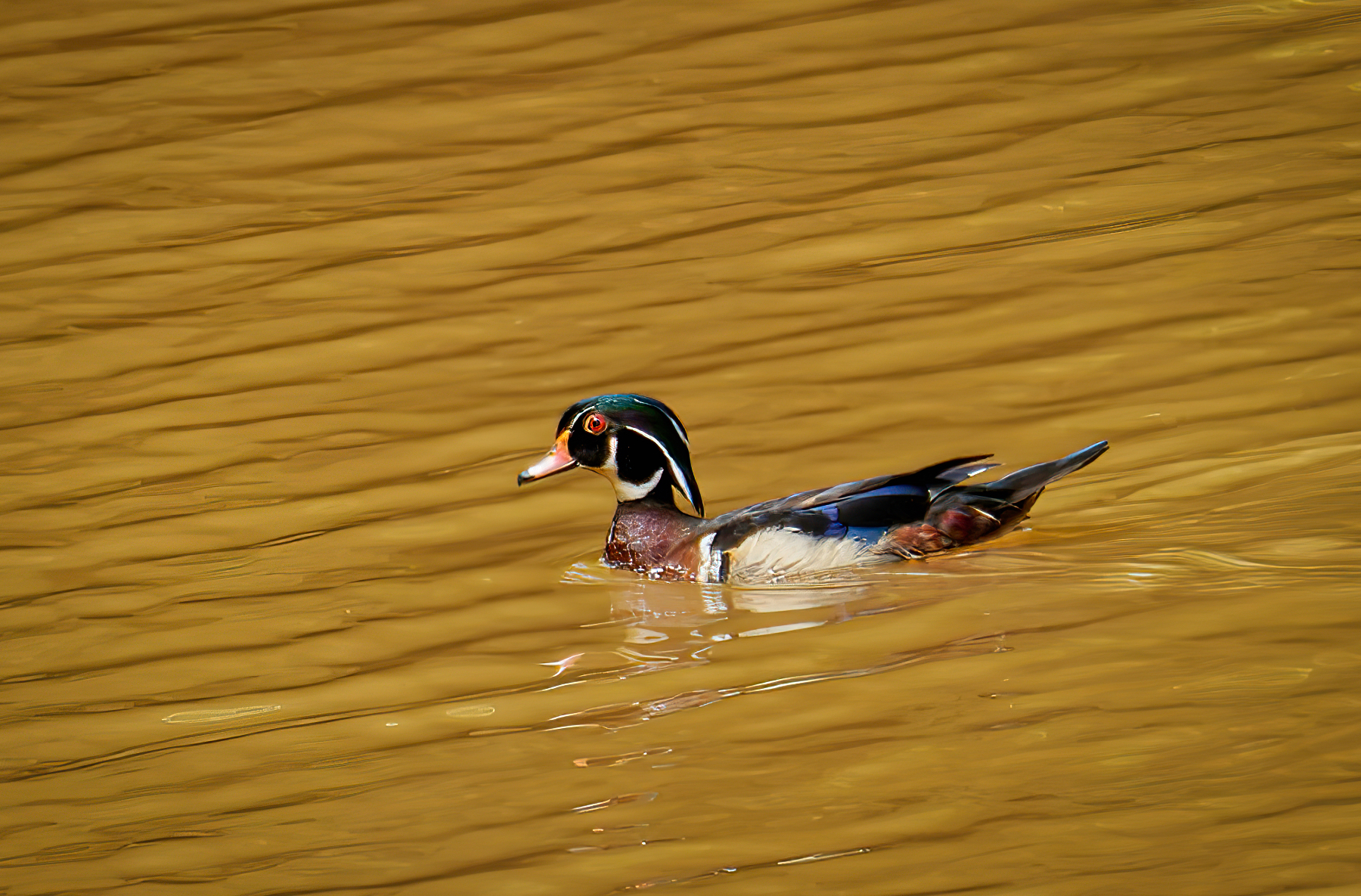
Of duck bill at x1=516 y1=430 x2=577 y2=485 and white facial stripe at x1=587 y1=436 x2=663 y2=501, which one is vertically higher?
duck bill at x1=516 y1=430 x2=577 y2=485

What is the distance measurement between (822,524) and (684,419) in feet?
4.19

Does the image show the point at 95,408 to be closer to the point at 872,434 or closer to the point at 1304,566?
the point at 872,434

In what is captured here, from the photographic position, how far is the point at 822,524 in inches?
204

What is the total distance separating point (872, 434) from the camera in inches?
A: 239

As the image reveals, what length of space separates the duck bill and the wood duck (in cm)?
10

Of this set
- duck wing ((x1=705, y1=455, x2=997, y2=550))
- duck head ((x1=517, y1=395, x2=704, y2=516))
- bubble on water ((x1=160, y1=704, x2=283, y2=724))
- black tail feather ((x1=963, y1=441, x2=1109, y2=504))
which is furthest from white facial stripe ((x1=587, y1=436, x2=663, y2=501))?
bubble on water ((x1=160, y1=704, x2=283, y2=724))

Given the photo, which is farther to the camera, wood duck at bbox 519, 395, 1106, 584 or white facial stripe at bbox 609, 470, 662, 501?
white facial stripe at bbox 609, 470, 662, 501

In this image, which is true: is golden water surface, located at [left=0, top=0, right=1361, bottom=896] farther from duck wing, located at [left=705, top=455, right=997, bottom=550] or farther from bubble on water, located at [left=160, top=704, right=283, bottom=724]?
duck wing, located at [left=705, top=455, right=997, bottom=550]

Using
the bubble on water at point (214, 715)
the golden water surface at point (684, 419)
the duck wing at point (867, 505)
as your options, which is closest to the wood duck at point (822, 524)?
the duck wing at point (867, 505)

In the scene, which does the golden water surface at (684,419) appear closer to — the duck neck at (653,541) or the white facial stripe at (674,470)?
the duck neck at (653,541)

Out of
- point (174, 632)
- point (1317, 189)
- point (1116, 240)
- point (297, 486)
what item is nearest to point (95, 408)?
point (297, 486)

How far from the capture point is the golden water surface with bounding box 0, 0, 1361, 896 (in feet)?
12.2

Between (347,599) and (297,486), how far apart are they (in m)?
0.98

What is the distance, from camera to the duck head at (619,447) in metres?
5.70
